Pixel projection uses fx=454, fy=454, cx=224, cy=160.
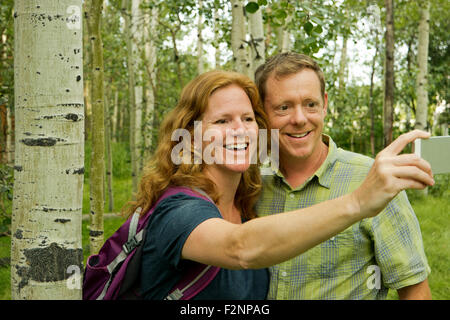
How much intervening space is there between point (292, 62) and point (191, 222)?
1050 millimetres

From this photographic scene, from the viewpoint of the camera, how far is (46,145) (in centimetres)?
158

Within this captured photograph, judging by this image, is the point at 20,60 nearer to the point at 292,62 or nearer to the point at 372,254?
the point at 292,62

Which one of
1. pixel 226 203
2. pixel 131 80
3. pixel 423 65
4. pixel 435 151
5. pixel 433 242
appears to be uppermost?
pixel 423 65

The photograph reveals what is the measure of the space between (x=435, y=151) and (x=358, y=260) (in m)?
0.74

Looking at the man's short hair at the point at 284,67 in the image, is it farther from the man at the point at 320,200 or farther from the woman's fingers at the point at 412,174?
the woman's fingers at the point at 412,174

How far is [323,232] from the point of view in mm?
1281

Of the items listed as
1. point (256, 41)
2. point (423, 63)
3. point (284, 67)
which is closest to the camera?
point (284, 67)

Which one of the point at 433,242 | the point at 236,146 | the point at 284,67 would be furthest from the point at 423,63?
the point at 236,146

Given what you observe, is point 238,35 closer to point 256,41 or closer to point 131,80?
point 256,41

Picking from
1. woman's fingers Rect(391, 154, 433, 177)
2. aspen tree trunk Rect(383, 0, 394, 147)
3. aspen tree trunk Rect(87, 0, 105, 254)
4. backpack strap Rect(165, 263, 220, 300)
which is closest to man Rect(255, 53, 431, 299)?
backpack strap Rect(165, 263, 220, 300)

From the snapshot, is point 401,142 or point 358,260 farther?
point 358,260

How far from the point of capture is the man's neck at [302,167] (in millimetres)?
2170

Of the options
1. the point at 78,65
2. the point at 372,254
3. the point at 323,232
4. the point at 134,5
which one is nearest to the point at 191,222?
the point at 323,232

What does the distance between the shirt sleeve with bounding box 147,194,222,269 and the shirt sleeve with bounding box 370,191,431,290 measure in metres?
0.74
